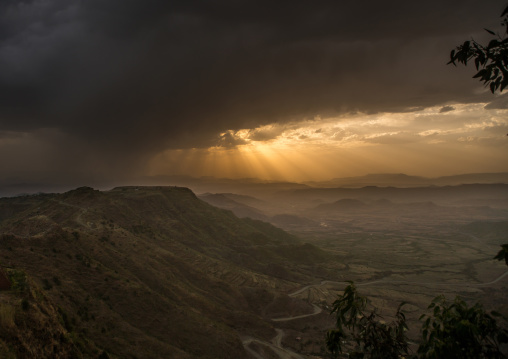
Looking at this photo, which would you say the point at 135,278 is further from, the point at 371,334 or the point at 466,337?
the point at 466,337

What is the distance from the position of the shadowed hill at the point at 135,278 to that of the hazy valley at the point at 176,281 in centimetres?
29

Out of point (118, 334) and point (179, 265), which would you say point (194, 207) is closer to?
point (179, 265)

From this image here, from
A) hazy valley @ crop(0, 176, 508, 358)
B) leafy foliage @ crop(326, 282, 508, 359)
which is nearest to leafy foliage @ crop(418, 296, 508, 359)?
leafy foliage @ crop(326, 282, 508, 359)

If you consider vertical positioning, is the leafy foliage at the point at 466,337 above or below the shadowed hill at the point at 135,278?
above

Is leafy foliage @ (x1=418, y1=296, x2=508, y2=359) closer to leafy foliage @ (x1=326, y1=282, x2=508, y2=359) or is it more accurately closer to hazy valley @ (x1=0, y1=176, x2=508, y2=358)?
leafy foliage @ (x1=326, y1=282, x2=508, y2=359)

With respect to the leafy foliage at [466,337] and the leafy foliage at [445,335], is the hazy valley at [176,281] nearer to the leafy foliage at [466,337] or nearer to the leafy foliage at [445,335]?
the leafy foliage at [445,335]

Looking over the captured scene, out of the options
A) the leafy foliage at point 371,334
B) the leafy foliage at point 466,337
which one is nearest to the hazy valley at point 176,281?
the leafy foliage at point 371,334

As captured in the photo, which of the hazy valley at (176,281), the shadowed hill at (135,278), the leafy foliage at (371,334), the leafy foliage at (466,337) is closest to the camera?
the leafy foliage at (466,337)

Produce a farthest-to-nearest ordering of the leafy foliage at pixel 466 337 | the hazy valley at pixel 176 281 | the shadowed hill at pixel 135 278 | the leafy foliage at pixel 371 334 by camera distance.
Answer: the shadowed hill at pixel 135 278 < the hazy valley at pixel 176 281 < the leafy foliage at pixel 371 334 < the leafy foliage at pixel 466 337

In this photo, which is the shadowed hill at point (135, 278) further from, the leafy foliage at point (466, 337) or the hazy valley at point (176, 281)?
the leafy foliage at point (466, 337)

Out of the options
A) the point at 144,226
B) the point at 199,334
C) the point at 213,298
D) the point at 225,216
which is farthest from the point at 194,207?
the point at 199,334

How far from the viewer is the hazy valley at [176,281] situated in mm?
36625

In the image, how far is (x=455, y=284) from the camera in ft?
379

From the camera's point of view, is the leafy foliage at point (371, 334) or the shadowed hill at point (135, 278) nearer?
the leafy foliage at point (371, 334)
